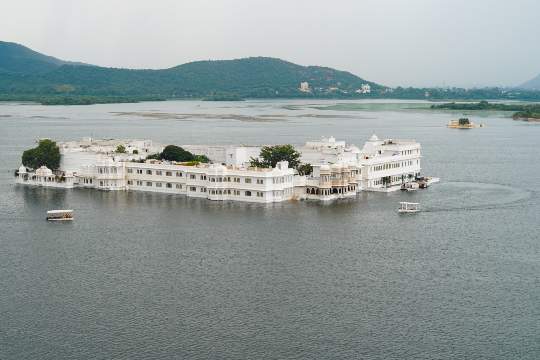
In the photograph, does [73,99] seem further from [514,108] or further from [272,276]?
[272,276]

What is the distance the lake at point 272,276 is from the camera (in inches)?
669

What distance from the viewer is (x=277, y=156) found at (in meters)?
35.8

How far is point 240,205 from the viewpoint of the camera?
104ft

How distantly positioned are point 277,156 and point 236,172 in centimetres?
352

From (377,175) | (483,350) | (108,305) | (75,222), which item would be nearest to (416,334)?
(483,350)

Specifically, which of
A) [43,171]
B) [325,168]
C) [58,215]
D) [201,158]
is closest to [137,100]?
[201,158]

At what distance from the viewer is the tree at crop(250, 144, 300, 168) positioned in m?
35.8

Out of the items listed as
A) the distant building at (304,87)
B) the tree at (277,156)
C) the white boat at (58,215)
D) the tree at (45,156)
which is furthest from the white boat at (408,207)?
the distant building at (304,87)

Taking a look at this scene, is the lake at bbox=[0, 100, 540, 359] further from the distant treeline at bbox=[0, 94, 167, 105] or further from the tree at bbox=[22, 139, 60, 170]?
the distant treeline at bbox=[0, 94, 167, 105]

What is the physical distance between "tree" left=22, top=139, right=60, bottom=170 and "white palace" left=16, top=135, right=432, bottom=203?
0.45 meters

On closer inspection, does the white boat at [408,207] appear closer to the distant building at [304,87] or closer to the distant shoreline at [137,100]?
the distant shoreline at [137,100]

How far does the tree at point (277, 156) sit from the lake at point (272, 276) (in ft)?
13.1

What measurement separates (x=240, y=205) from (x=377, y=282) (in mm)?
11426

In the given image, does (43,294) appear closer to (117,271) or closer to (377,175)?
(117,271)
